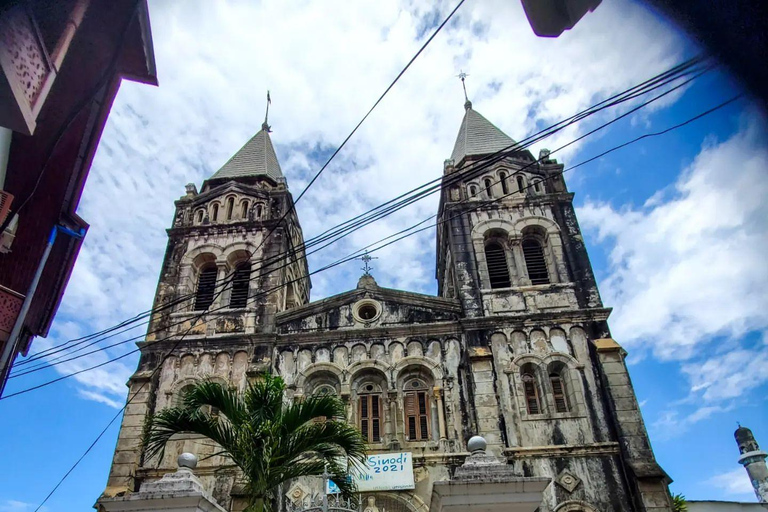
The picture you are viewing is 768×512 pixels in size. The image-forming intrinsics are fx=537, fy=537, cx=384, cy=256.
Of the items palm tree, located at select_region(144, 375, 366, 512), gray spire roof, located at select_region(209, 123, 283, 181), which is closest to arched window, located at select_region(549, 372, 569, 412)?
palm tree, located at select_region(144, 375, 366, 512)

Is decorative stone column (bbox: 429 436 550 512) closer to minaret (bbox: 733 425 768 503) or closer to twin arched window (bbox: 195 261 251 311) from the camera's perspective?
twin arched window (bbox: 195 261 251 311)

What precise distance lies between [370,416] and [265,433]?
8636 millimetres

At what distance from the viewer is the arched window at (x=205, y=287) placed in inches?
802

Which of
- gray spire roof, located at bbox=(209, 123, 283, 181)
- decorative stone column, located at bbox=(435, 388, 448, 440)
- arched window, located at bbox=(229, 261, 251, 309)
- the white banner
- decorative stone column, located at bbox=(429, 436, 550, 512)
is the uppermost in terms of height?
gray spire roof, located at bbox=(209, 123, 283, 181)

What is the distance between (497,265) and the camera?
2014cm

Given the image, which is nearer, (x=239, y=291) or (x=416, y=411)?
(x=416, y=411)

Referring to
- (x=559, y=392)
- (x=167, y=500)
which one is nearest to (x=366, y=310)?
(x=559, y=392)

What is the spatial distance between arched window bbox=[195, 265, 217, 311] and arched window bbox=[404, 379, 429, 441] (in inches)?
323

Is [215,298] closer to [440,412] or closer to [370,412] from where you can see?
[370,412]

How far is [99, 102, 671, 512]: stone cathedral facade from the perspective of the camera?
15.3 meters

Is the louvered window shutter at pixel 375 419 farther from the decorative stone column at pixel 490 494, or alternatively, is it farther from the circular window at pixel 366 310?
the decorative stone column at pixel 490 494

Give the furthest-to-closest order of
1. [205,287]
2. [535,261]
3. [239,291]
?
[205,287] → [239,291] → [535,261]

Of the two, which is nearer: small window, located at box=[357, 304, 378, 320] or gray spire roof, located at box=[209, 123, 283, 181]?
small window, located at box=[357, 304, 378, 320]

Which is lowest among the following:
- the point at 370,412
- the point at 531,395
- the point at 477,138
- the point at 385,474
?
the point at 385,474
